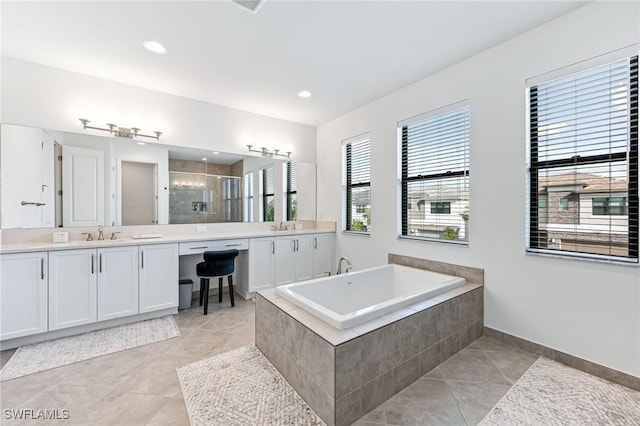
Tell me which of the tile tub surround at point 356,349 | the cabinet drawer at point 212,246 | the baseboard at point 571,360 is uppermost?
the cabinet drawer at point 212,246

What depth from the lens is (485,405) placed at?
1.73m

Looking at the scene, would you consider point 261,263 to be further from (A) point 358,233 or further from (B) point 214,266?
(A) point 358,233

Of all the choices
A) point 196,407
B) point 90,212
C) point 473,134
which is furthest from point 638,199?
point 90,212

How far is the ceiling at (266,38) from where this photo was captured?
6.79 ft

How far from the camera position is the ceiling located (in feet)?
6.79

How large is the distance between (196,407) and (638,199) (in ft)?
10.8

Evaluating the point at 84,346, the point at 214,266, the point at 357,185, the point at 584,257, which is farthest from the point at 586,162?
the point at 84,346

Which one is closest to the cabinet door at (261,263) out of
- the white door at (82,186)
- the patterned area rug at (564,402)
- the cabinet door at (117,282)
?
the cabinet door at (117,282)

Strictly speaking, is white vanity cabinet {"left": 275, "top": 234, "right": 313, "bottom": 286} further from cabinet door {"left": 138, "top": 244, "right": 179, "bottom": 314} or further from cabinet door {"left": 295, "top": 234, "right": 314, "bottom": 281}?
cabinet door {"left": 138, "top": 244, "right": 179, "bottom": 314}

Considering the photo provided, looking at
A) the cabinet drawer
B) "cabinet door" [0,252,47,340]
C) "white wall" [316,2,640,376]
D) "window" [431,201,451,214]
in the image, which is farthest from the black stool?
"window" [431,201,451,214]

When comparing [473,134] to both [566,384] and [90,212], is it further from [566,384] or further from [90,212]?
[90,212]

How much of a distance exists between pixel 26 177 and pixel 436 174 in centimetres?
443

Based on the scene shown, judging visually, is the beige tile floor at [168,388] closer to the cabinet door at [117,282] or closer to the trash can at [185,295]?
the cabinet door at [117,282]

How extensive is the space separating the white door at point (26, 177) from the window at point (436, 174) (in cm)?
407
